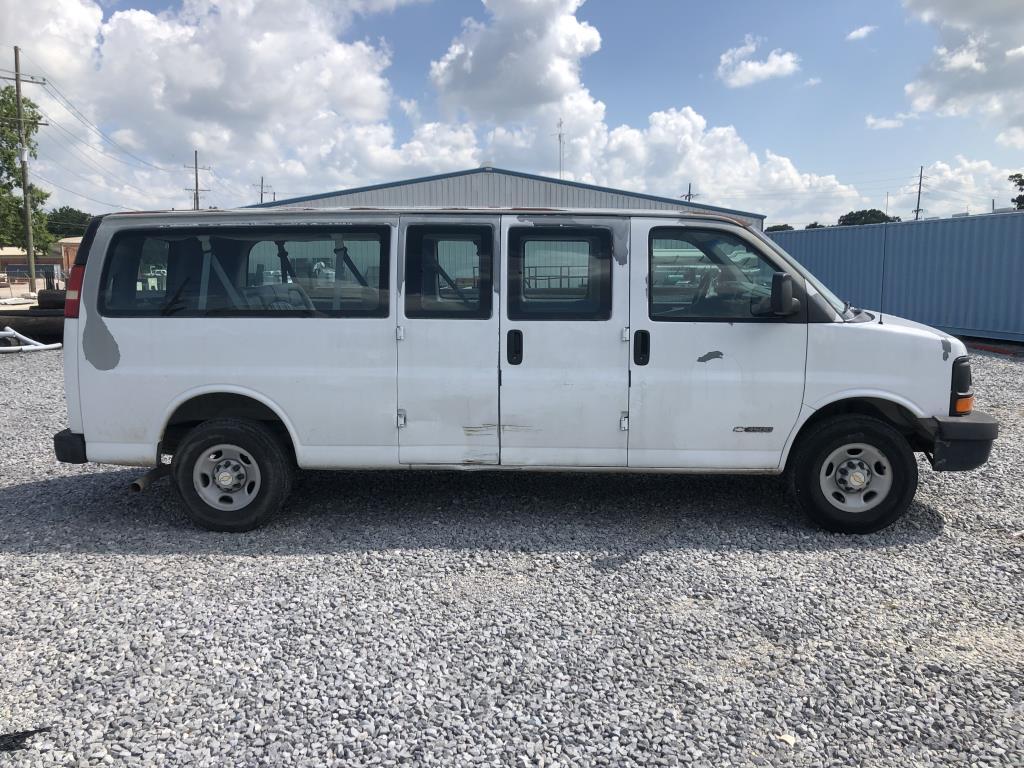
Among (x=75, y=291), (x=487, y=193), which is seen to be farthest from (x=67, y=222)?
Result: (x=75, y=291)

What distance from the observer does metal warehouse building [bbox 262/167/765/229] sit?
24047 millimetres

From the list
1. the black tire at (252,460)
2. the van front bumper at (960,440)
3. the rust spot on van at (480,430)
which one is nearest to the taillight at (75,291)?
the black tire at (252,460)

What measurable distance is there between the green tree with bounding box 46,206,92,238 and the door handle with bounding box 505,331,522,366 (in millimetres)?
108425

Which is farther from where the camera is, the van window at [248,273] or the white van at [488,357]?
the van window at [248,273]

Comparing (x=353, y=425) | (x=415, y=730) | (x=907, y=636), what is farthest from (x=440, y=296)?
(x=907, y=636)

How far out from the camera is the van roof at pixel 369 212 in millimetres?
5207

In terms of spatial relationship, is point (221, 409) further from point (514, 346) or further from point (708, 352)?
point (708, 352)

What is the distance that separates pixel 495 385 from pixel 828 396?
214 centimetres

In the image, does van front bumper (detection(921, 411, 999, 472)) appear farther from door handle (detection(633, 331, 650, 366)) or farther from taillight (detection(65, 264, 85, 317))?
taillight (detection(65, 264, 85, 317))

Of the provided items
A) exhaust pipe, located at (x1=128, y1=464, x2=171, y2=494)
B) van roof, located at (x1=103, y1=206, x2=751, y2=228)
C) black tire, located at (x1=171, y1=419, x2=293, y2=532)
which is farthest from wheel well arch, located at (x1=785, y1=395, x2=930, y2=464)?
exhaust pipe, located at (x1=128, y1=464, x2=171, y2=494)

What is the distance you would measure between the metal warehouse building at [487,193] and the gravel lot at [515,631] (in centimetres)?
1904

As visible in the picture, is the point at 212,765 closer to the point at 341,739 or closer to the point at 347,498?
the point at 341,739

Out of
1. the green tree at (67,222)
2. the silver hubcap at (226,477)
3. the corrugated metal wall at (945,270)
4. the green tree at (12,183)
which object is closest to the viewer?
the silver hubcap at (226,477)

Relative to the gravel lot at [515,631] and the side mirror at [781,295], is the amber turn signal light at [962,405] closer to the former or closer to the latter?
the gravel lot at [515,631]
